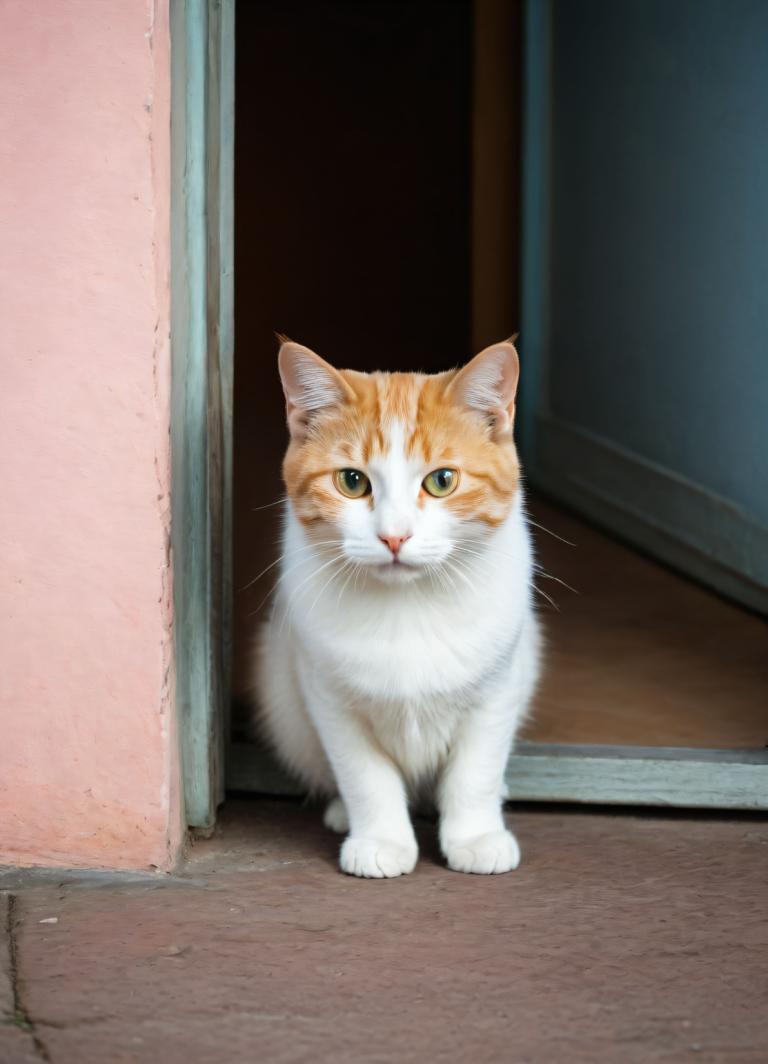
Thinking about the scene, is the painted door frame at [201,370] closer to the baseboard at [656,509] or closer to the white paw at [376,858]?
the white paw at [376,858]

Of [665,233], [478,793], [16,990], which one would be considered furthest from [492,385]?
[665,233]

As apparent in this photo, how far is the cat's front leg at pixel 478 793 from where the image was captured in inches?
84.4

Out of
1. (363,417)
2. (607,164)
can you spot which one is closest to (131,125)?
(363,417)

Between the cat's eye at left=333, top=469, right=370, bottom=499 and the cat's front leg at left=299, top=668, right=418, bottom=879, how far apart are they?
0.37 m

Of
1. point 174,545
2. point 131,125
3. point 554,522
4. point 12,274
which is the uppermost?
point 131,125

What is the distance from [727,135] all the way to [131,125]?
216cm

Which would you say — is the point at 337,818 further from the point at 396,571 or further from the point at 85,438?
the point at 85,438

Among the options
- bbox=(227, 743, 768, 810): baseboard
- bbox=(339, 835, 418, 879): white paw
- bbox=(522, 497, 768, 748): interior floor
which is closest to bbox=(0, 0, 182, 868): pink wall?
bbox=(339, 835, 418, 879): white paw

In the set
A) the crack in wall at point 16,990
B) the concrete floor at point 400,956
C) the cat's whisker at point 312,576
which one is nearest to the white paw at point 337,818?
the concrete floor at point 400,956

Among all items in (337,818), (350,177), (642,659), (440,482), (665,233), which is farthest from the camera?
(350,177)

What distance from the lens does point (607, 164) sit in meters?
4.58

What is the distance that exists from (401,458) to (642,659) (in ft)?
5.16

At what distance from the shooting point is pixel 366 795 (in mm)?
2148

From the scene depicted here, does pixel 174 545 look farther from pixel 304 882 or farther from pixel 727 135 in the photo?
pixel 727 135
